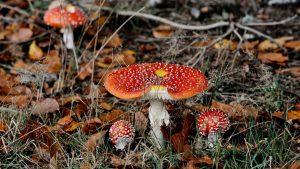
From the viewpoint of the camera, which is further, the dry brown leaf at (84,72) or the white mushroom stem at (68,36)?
the white mushroom stem at (68,36)

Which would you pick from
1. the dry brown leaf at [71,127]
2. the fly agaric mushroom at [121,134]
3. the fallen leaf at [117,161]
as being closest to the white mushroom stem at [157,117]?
the fly agaric mushroom at [121,134]

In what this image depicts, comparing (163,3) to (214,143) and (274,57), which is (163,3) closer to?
(274,57)

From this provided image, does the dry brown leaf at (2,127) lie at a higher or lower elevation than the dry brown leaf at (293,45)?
lower

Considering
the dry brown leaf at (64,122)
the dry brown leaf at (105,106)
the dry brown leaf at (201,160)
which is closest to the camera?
the dry brown leaf at (201,160)

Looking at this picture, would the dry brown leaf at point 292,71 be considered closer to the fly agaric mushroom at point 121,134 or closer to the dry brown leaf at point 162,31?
the dry brown leaf at point 162,31

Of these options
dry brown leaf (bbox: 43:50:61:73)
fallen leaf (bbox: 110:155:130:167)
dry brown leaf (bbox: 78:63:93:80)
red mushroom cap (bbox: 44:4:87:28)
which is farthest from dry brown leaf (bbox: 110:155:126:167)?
red mushroom cap (bbox: 44:4:87:28)

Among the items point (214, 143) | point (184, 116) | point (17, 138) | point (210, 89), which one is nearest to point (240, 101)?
point (210, 89)

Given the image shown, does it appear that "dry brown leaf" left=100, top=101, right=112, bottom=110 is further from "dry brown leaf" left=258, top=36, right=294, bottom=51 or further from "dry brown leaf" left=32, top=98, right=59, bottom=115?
"dry brown leaf" left=258, top=36, right=294, bottom=51

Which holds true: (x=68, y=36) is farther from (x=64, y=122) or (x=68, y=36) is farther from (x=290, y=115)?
(x=290, y=115)
